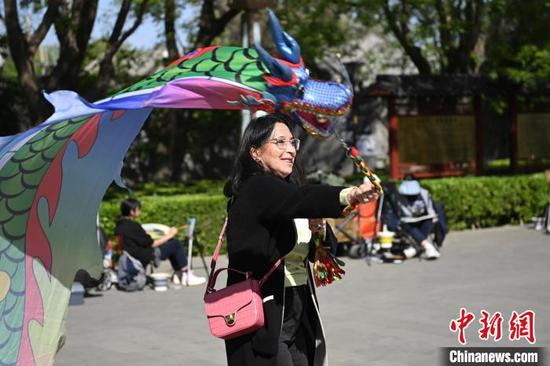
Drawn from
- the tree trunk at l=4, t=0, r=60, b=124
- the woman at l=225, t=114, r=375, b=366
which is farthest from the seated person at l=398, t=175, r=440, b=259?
the woman at l=225, t=114, r=375, b=366

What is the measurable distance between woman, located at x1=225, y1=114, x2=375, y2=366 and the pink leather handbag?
55mm

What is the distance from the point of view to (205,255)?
1422 centimetres

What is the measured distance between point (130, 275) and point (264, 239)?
7.46 metres

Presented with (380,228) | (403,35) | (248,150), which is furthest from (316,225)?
(403,35)

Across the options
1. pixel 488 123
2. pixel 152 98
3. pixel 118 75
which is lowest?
pixel 488 123

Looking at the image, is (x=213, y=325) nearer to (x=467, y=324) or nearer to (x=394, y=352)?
(x=394, y=352)

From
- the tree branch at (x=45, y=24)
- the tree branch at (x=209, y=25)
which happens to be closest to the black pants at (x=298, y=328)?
the tree branch at (x=45, y=24)

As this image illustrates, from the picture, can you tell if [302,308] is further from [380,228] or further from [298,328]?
[380,228]

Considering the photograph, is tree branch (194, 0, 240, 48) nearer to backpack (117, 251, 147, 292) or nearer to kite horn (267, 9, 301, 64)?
backpack (117, 251, 147, 292)

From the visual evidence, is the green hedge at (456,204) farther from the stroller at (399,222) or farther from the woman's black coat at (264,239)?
the woman's black coat at (264,239)

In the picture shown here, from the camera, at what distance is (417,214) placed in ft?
44.6

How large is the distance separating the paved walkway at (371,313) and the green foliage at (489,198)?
2.86 m

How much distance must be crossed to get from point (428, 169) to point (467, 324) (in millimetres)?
9125

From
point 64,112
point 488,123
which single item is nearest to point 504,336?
point 64,112
